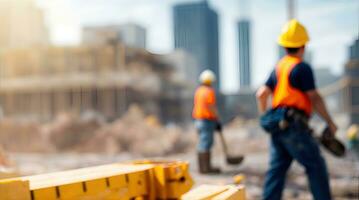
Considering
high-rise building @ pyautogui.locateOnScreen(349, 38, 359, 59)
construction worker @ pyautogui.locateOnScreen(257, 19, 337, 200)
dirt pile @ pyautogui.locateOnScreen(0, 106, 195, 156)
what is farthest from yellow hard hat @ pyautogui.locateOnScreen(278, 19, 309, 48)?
dirt pile @ pyautogui.locateOnScreen(0, 106, 195, 156)

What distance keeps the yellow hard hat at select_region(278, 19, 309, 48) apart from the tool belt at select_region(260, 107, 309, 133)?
573 mm

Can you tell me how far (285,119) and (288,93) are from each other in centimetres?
21

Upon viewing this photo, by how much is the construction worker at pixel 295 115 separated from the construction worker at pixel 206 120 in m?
3.61

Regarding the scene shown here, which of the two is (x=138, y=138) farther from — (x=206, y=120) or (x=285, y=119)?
(x=285, y=119)

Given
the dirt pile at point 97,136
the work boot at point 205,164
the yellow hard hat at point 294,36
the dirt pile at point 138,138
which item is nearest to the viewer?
the yellow hard hat at point 294,36

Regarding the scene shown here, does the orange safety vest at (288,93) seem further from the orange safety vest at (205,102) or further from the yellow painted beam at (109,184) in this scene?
the orange safety vest at (205,102)

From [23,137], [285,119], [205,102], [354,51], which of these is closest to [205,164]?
[205,102]

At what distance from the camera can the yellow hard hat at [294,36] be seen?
381 centimetres

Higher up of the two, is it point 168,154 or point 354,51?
point 354,51

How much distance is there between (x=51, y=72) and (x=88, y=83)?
237 centimetres

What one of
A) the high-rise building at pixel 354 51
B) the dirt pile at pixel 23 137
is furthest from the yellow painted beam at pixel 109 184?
the dirt pile at pixel 23 137

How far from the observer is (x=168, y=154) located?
16.0 metres

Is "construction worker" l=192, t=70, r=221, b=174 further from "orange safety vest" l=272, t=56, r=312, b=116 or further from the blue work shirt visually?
the blue work shirt

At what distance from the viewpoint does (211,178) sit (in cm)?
713
